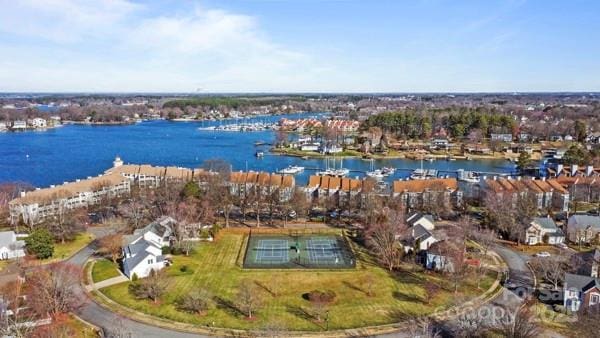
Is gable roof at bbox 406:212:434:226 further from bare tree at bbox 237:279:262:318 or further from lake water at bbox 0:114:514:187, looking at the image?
lake water at bbox 0:114:514:187

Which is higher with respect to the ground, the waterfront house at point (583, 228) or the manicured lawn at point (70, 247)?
the waterfront house at point (583, 228)

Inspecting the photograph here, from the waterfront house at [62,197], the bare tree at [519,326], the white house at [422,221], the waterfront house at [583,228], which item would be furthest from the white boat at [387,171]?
the bare tree at [519,326]

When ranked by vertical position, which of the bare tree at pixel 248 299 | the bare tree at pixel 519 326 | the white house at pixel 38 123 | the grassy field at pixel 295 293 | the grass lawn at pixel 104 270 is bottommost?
the grassy field at pixel 295 293

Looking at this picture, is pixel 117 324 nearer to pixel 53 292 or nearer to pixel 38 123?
pixel 53 292

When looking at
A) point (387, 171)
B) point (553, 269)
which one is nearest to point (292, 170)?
point (387, 171)

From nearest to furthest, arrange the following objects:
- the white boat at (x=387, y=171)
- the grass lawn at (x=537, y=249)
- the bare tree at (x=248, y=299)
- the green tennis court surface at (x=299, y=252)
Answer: the bare tree at (x=248, y=299) < the green tennis court surface at (x=299, y=252) < the grass lawn at (x=537, y=249) < the white boat at (x=387, y=171)

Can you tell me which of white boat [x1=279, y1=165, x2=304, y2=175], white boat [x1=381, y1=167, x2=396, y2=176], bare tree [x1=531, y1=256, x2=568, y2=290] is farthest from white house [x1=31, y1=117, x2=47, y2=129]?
bare tree [x1=531, y1=256, x2=568, y2=290]

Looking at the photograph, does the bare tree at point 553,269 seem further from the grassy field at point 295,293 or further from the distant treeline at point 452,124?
the distant treeline at point 452,124
